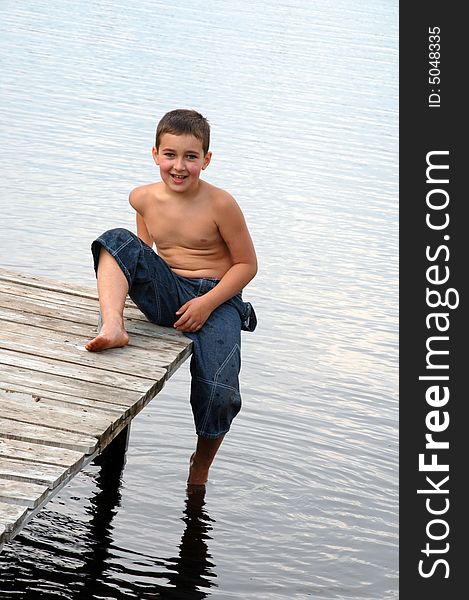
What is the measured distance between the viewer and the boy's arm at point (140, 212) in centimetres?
575

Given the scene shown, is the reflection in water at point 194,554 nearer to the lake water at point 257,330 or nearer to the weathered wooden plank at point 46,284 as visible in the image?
the lake water at point 257,330

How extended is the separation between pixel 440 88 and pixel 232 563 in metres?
3.26

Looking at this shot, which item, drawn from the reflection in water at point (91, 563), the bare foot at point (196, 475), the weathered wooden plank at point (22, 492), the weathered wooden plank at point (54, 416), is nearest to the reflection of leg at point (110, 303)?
the weathered wooden plank at point (54, 416)

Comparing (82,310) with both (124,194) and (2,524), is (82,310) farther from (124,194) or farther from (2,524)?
(124,194)

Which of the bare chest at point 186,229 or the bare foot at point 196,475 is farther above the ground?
the bare chest at point 186,229

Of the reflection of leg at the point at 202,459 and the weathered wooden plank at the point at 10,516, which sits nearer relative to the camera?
the weathered wooden plank at the point at 10,516

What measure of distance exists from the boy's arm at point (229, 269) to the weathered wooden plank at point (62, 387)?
0.82m

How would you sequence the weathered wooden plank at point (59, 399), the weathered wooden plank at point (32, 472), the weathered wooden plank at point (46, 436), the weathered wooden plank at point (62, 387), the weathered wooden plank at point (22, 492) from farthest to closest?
the weathered wooden plank at point (62, 387) < the weathered wooden plank at point (59, 399) < the weathered wooden plank at point (46, 436) < the weathered wooden plank at point (32, 472) < the weathered wooden plank at point (22, 492)

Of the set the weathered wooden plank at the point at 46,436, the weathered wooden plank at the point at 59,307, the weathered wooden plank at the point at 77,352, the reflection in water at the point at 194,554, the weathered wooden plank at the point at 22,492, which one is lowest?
the reflection in water at the point at 194,554

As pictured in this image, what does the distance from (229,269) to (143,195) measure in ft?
1.75

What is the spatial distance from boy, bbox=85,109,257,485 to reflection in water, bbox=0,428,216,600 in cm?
53

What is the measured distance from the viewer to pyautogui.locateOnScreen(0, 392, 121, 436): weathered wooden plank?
4.25 m

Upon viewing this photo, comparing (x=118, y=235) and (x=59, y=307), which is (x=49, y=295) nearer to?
(x=59, y=307)

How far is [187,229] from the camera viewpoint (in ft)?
18.4
